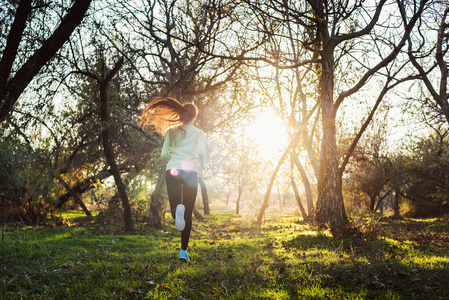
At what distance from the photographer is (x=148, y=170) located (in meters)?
16.3

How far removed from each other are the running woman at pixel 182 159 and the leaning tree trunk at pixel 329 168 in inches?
172

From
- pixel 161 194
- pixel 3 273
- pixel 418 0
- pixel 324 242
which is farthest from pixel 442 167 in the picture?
pixel 3 273

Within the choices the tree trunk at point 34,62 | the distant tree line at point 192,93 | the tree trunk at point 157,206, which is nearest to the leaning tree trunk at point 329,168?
the distant tree line at point 192,93

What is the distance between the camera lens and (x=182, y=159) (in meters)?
5.23

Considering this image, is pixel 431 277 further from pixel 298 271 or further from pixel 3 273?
pixel 3 273

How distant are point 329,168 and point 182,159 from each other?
472cm

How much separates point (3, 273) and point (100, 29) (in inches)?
280

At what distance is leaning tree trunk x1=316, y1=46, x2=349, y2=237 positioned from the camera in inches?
318

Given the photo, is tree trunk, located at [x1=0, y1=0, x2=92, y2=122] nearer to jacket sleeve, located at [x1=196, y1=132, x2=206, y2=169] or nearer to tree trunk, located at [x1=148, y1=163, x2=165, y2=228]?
jacket sleeve, located at [x1=196, y1=132, x2=206, y2=169]

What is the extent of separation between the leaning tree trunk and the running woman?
4.37 metres

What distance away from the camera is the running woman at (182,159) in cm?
519

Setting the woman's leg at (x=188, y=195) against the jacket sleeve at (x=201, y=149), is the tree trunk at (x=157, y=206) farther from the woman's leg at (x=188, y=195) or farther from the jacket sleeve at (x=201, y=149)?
the jacket sleeve at (x=201, y=149)

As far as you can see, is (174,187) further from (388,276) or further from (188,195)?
(388,276)

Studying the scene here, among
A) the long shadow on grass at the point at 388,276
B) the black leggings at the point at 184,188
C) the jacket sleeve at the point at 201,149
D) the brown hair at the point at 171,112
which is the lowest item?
the long shadow on grass at the point at 388,276
